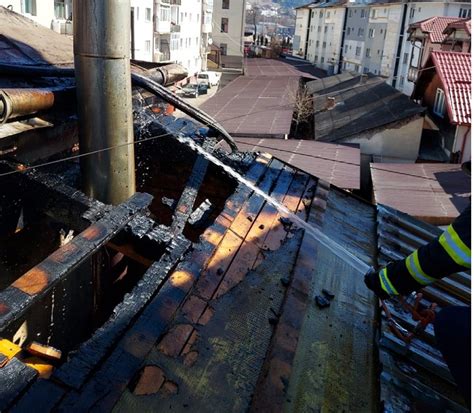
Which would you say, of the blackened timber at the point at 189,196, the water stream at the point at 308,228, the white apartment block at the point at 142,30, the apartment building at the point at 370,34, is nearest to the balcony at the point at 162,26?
the white apartment block at the point at 142,30

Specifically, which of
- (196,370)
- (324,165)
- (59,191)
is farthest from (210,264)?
(324,165)

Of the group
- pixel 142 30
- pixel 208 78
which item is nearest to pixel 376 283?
pixel 142 30

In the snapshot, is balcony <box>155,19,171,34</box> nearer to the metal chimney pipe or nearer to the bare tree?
the bare tree

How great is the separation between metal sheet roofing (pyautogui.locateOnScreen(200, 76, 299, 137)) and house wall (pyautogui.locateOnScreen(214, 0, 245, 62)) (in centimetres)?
3002

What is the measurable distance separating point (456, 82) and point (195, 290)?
20.5 metres

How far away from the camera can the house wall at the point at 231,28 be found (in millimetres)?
60597

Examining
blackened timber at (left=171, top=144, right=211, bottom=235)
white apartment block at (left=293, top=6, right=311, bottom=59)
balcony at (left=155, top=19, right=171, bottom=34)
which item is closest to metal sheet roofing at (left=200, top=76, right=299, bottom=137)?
balcony at (left=155, top=19, right=171, bottom=34)

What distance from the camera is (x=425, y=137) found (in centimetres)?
2458

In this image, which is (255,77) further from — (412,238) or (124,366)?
(124,366)

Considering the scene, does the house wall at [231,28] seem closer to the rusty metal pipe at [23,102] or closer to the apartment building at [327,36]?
the apartment building at [327,36]

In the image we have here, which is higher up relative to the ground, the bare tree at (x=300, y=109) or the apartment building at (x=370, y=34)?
the apartment building at (x=370, y=34)

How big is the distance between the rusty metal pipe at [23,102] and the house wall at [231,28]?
60.2 m

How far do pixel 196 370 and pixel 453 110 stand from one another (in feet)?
64.4

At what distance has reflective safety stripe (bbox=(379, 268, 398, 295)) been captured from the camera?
12.2ft
